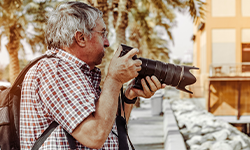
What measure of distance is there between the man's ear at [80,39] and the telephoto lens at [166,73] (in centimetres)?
39

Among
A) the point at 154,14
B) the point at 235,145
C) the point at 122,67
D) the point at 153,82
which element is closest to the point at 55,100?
the point at 122,67

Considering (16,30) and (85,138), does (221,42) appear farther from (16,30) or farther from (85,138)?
(85,138)

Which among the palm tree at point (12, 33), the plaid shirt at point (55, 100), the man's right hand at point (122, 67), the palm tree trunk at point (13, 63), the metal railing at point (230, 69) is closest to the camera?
the plaid shirt at point (55, 100)

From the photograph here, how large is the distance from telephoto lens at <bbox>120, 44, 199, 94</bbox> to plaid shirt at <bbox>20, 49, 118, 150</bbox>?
45cm

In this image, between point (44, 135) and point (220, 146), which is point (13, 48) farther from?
point (44, 135)

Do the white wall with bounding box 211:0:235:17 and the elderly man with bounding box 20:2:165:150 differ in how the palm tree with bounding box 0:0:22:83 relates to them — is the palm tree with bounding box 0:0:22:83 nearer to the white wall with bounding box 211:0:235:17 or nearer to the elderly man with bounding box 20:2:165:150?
the elderly man with bounding box 20:2:165:150

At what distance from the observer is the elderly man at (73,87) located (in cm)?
120

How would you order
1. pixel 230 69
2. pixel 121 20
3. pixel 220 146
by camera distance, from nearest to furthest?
pixel 220 146 → pixel 121 20 → pixel 230 69

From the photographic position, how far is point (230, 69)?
21.2 metres

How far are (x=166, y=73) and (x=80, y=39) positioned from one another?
1.99 feet

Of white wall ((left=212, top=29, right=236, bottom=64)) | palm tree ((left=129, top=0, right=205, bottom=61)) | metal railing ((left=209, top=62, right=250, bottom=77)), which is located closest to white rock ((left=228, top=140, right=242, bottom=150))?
palm tree ((left=129, top=0, right=205, bottom=61))

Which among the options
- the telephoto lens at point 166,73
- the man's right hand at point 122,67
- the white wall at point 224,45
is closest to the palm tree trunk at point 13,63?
the telephoto lens at point 166,73

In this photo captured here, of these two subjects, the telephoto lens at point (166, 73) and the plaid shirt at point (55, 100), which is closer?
the plaid shirt at point (55, 100)

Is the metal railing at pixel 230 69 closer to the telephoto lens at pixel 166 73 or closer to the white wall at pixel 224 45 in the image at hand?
the white wall at pixel 224 45
